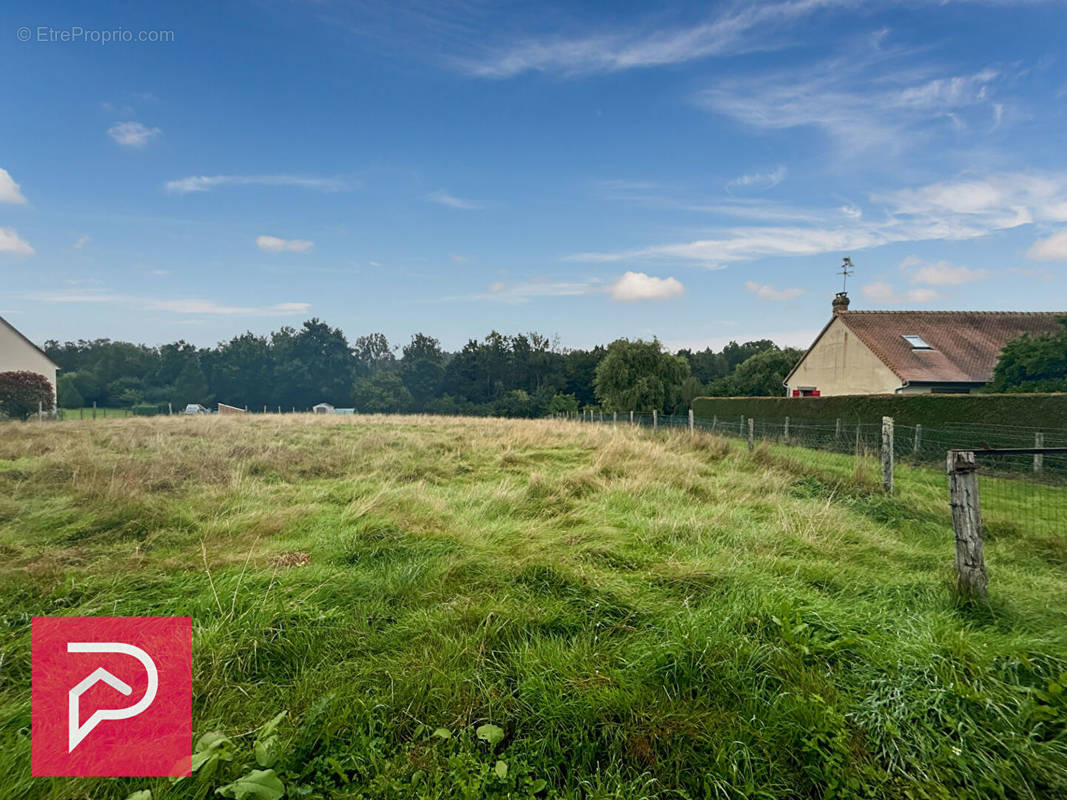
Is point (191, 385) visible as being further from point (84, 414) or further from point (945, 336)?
point (945, 336)

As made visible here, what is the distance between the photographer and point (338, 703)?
2273 millimetres

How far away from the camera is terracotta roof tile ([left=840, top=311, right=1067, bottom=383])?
19.7m

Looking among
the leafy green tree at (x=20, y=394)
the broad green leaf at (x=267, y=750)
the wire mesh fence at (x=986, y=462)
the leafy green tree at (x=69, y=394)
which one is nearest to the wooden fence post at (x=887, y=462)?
the wire mesh fence at (x=986, y=462)

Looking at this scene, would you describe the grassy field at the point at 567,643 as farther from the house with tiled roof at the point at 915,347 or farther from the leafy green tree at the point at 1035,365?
the house with tiled roof at the point at 915,347

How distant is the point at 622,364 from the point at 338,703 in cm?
3472

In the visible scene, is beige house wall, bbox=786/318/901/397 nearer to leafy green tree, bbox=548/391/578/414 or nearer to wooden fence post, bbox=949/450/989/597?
wooden fence post, bbox=949/450/989/597

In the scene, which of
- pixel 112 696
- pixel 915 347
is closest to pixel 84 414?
pixel 112 696

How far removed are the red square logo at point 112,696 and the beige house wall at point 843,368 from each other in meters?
23.7

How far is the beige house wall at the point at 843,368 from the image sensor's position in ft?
67.3

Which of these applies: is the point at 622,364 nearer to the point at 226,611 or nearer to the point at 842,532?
the point at 842,532

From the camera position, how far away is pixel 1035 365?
47.5 ft

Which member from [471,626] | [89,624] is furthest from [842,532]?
[89,624]

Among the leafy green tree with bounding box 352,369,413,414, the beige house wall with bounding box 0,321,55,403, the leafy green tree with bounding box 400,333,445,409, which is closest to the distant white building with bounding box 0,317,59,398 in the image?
the beige house wall with bounding box 0,321,55,403

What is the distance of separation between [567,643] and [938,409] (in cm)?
1578
